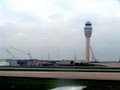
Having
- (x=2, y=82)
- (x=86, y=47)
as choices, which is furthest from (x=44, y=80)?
(x=86, y=47)

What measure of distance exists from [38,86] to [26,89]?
5.26ft

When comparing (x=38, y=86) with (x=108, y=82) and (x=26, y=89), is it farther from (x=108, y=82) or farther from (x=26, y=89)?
(x=108, y=82)

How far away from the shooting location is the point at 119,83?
100 ft

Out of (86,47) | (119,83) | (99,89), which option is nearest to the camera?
(99,89)

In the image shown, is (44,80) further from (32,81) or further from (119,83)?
(119,83)

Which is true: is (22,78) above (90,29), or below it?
below

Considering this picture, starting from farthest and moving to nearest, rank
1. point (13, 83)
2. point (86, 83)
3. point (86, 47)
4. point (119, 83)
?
point (86, 47), point (13, 83), point (86, 83), point (119, 83)

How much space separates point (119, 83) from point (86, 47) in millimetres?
131340

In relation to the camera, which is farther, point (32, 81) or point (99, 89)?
point (32, 81)

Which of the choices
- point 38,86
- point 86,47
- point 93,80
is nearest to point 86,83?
point 93,80

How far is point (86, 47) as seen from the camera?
161750mm

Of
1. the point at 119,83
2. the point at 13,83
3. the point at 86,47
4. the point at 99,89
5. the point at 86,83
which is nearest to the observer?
the point at 99,89

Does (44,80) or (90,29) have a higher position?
(90,29)

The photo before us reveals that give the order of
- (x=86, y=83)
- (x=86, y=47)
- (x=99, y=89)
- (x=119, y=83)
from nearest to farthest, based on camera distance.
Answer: (x=99, y=89)
(x=119, y=83)
(x=86, y=83)
(x=86, y=47)
